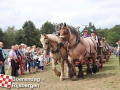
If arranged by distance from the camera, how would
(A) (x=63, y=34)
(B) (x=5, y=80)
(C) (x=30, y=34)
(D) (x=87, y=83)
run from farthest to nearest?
(C) (x=30, y=34), (A) (x=63, y=34), (D) (x=87, y=83), (B) (x=5, y=80)

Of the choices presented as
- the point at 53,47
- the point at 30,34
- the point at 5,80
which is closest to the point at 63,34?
the point at 53,47

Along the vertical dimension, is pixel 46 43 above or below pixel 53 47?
above

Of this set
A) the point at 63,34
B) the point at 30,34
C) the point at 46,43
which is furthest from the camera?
the point at 30,34

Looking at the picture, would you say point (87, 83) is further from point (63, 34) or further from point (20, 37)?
point (20, 37)

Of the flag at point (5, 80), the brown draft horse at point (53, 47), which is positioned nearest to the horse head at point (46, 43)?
the brown draft horse at point (53, 47)

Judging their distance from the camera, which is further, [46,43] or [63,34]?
[46,43]

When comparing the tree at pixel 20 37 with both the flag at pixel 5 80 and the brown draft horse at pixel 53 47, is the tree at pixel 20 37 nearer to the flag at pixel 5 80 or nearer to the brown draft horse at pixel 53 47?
the brown draft horse at pixel 53 47

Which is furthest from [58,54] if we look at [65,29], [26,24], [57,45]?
[26,24]

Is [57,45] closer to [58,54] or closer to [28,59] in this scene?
[58,54]

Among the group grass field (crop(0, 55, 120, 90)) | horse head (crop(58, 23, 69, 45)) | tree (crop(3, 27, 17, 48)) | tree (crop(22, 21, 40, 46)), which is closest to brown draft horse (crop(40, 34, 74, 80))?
horse head (crop(58, 23, 69, 45))

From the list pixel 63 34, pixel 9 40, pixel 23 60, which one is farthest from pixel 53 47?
pixel 9 40

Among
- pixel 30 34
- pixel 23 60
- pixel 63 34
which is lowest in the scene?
pixel 23 60

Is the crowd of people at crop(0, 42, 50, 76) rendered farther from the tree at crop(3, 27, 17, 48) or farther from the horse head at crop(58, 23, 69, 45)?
the tree at crop(3, 27, 17, 48)

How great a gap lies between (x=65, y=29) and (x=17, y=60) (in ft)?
14.1
